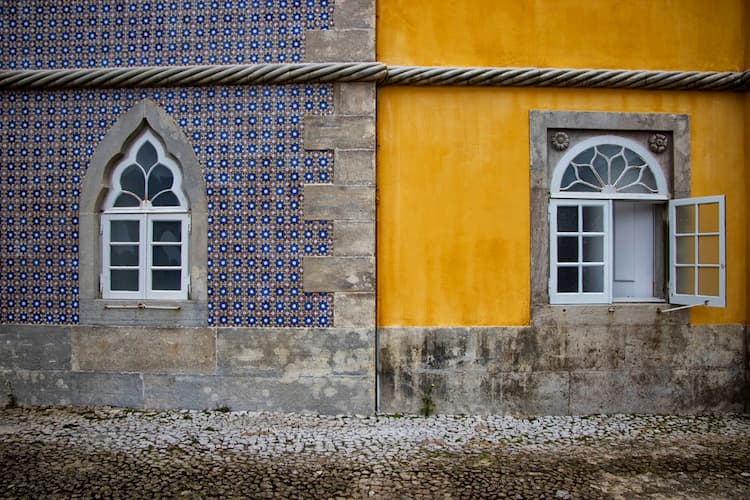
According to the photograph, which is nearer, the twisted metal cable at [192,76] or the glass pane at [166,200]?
the twisted metal cable at [192,76]

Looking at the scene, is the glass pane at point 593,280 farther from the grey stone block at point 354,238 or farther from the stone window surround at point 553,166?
the grey stone block at point 354,238

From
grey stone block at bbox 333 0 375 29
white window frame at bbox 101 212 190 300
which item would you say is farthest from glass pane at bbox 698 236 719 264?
white window frame at bbox 101 212 190 300

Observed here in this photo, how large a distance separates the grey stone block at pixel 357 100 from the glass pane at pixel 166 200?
1.86 metres

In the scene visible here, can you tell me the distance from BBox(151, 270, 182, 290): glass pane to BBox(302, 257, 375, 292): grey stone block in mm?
1331

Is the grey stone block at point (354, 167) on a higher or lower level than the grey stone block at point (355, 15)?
lower

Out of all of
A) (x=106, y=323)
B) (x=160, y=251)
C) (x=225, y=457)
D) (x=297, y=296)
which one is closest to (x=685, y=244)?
(x=297, y=296)

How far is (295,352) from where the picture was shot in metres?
4.57

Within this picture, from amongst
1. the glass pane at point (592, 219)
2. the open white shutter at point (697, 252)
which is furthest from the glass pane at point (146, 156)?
the open white shutter at point (697, 252)

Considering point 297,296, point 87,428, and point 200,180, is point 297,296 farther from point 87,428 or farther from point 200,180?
point 87,428

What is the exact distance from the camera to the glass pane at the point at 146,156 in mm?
4812

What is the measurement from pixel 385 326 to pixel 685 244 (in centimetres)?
310

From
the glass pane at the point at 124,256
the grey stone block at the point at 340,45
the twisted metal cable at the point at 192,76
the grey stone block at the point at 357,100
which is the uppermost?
the grey stone block at the point at 340,45

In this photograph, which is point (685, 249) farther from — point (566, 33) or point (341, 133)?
point (341, 133)

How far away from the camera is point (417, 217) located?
4.68 metres
